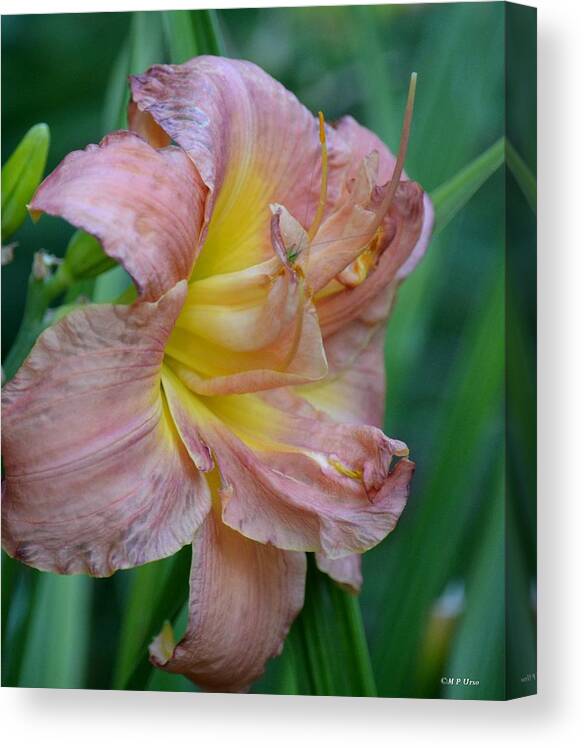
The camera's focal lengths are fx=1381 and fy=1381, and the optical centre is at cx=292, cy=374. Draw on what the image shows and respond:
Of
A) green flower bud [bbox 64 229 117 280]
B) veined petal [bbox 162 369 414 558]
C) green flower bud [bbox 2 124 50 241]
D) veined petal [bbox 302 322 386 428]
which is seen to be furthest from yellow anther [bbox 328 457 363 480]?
green flower bud [bbox 2 124 50 241]

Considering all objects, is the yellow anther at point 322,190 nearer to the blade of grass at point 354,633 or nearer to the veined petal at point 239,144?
the veined petal at point 239,144

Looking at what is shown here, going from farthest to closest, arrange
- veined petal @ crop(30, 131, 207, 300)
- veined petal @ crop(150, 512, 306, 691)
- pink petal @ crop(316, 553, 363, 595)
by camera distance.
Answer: pink petal @ crop(316, 553, 363, 595)
veined petal @ crop(150, 512, 306, 691)
veined petal @ crop(30, 131, 207, 300)

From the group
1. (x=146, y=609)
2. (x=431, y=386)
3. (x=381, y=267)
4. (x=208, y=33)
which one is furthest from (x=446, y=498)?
(x=208, y=33)

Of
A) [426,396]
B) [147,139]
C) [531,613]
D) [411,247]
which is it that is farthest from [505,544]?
[147,139]

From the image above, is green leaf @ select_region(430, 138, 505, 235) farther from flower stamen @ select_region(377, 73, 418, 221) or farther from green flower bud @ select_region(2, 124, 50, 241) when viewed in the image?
green flower bud @ select_region(2, 124, 50, 241)

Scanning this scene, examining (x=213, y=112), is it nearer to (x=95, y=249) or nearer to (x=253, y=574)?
(x=95, y=249)

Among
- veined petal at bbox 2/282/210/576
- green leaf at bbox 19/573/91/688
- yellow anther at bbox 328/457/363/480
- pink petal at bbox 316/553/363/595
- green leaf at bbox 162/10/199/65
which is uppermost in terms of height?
green leaf at bbox 162/10/199/65

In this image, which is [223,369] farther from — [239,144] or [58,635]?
[58,635]
